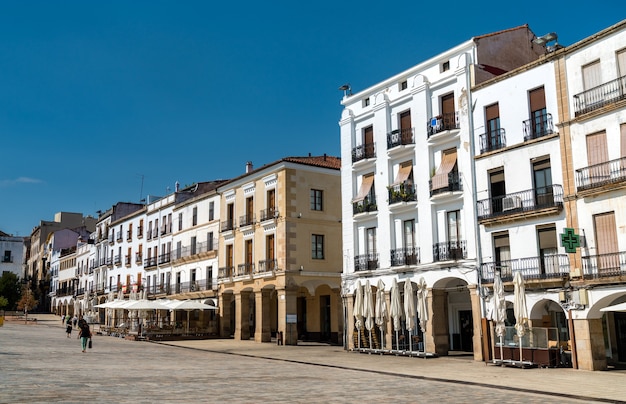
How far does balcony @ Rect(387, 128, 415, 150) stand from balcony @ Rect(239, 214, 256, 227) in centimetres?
1449

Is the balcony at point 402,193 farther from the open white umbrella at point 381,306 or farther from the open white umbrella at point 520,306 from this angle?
the open white umbrella at point 520,306


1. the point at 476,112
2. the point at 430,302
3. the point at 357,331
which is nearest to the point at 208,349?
the point at 357,331

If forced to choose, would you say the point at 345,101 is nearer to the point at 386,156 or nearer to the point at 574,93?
the point at 386,156

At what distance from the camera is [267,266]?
4347 cm

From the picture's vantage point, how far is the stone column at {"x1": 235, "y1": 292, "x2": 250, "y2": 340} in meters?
46.1

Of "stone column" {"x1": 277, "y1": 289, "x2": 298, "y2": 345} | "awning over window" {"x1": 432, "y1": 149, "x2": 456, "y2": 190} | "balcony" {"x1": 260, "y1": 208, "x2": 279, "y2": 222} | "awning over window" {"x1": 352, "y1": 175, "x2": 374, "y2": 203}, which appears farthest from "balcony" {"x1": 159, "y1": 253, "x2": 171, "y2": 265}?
"awning over window" {"x1": 432, "y1": 149, "x2": 456, "y2": 190}

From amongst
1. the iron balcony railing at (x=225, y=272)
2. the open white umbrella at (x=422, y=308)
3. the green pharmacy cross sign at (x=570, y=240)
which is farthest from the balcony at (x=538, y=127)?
the iron balcony railing at (x=225, y=272)

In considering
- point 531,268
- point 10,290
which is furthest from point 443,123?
point 10,290

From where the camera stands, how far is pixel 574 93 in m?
26.0

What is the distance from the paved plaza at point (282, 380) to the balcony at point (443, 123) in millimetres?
11257

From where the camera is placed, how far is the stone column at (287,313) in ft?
134

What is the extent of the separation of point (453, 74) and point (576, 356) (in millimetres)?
14675

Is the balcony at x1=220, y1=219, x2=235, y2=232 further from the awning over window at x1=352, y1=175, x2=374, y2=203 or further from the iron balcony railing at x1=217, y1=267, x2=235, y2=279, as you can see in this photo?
→ the awning over window at x1=352, y1=175, x2=374, y2=203

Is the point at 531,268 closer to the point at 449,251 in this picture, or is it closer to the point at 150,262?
the point at 449,251
